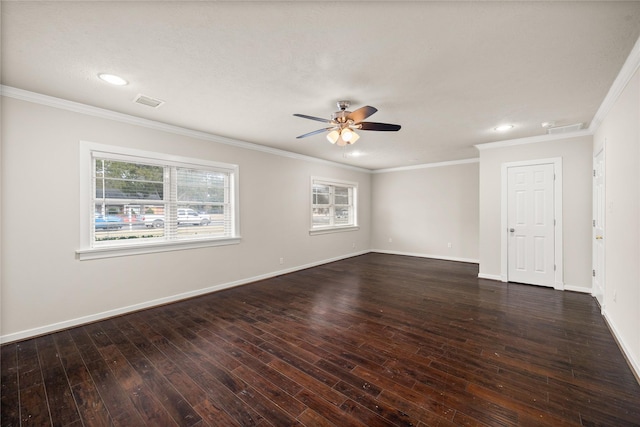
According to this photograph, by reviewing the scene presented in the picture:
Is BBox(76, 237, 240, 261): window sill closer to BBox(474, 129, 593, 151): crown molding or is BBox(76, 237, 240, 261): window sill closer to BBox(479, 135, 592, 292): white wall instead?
BBox(474, 129, 593, 151): crown molding

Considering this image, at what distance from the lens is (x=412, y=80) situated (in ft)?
8.20

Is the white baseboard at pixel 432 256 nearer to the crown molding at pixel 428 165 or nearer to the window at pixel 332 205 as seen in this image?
the window at pixel 332 205

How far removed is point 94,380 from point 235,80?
2827mm

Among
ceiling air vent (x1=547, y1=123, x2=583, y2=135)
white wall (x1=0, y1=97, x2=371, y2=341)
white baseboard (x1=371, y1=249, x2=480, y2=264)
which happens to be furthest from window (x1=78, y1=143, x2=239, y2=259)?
ceiling air vent (x1=547, y1=123, x2=583, y2=135)

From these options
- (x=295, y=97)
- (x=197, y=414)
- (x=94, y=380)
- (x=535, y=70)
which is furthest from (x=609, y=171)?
(x=94, y=380)

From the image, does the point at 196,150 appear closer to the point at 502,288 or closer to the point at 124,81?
the point at 124,81

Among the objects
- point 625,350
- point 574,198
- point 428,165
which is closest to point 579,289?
point 574,198

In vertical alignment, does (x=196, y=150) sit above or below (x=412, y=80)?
below

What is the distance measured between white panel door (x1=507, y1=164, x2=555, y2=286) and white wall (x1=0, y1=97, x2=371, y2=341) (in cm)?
483

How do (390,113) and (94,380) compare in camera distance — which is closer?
(94,380)

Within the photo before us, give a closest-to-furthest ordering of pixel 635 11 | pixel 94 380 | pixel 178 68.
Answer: pixel 635 11
pixel 94 380
pixel 178 68

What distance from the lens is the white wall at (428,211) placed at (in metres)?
6.47

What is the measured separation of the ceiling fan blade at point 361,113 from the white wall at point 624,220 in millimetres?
2152

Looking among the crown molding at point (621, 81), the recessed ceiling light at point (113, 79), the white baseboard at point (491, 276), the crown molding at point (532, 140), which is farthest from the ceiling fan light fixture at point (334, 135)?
the white baseboard at point (491, 276)
